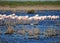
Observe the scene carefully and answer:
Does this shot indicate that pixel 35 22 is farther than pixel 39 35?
Yes

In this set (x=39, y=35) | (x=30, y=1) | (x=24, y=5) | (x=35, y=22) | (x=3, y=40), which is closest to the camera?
(x=3, y=40)

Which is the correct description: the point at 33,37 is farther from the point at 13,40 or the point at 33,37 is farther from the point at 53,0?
the point at 53,0

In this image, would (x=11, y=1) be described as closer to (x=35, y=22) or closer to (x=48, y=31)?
(x=35, y=22)

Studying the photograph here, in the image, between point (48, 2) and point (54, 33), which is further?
point (48, 2)

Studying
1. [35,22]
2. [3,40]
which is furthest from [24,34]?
[35,22]

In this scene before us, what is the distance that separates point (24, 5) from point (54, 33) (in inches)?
441

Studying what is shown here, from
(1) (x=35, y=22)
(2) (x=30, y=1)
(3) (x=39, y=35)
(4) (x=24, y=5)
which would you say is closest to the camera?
(3) (x=39, y=35)

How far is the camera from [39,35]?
8.95 meters

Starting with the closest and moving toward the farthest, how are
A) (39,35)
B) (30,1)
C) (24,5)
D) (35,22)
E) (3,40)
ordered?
(3,40) → (39,35) → (35,22) → (24,5) → (30,1)

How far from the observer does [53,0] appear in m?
22.1

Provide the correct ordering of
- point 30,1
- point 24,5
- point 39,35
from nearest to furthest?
point 39,35 → point 24,5 → point 30,1

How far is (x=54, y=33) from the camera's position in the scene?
907cm

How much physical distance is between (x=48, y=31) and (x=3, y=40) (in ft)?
5.41

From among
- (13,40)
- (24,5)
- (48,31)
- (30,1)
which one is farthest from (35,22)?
(30,1)
